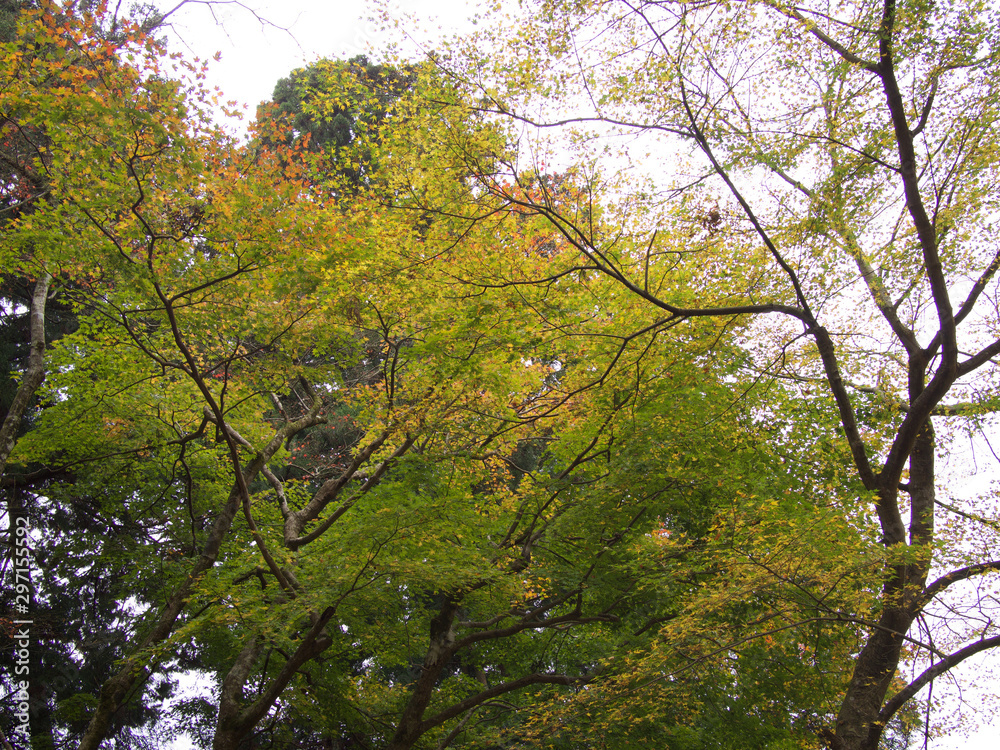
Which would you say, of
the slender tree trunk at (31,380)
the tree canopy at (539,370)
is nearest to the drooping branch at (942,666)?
the tree canopy at (539,370)

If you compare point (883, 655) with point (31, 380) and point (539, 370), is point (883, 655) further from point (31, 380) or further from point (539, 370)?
point (31, 380)

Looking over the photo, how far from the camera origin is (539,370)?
911 cm

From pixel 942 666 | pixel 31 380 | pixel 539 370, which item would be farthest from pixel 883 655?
pixel 31 380

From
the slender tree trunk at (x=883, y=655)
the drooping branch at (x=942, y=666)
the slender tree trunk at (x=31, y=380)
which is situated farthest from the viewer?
the slender tree trunk at (x=31, y=380)

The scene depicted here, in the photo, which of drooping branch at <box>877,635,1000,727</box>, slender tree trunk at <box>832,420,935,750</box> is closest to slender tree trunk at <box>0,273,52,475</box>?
slender tree trunk at <box>832,420,935,750</box>

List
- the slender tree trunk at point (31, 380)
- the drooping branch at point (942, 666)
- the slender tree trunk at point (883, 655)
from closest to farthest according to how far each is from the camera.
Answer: the drooping branch at point (942, 666) < the slender tree trunk at point (883, 655) < the slender tree trunk at point (31, 380)

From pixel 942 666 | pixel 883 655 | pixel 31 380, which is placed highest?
pixel 31 380

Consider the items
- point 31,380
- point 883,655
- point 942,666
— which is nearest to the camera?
point 942,666

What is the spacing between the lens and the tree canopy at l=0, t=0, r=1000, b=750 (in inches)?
207

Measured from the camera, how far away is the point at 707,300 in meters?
6.79

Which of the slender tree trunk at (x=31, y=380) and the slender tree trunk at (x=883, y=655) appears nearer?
the slender tree trunk at (x=883, y=655)

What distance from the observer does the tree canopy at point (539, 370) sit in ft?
17.3

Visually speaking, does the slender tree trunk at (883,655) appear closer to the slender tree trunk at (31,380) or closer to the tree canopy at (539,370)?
the tree canopy at (539,370)

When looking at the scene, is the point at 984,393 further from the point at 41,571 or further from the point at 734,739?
the point at 41,571
